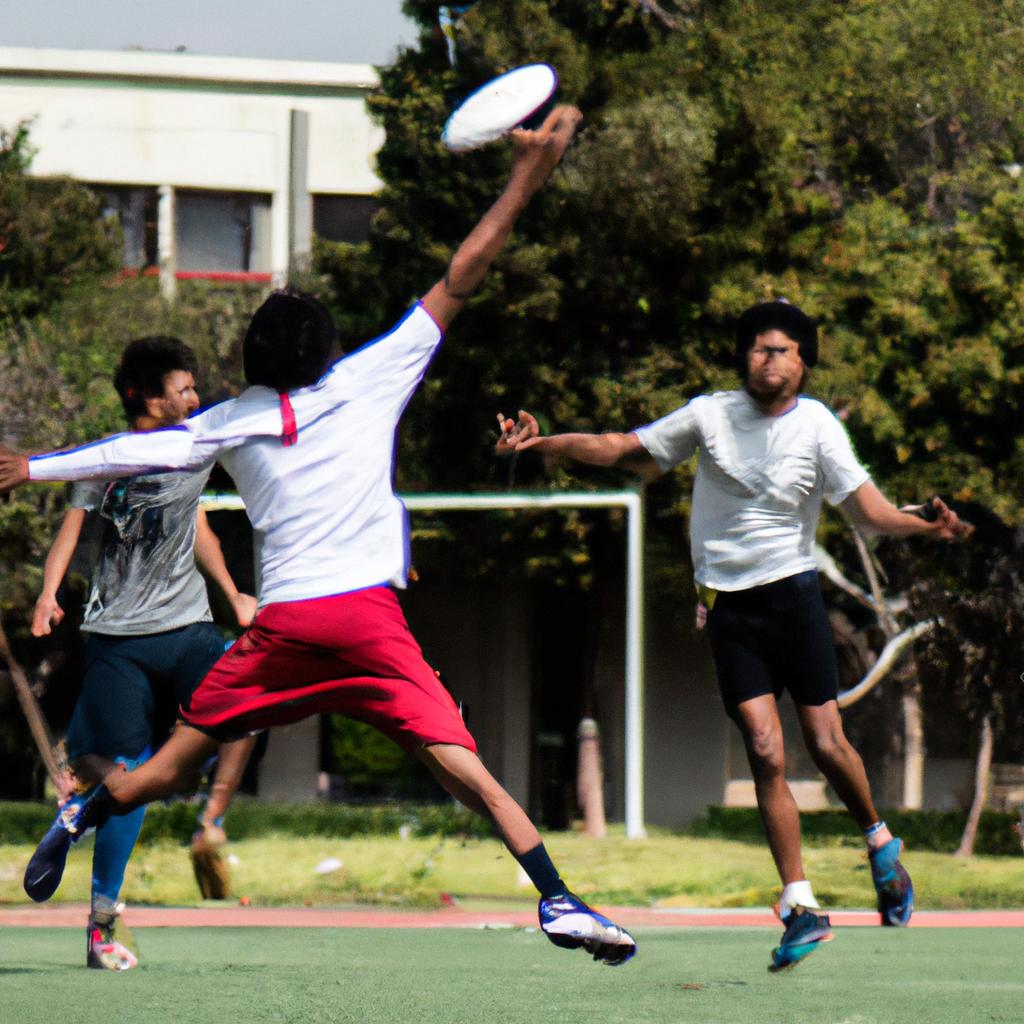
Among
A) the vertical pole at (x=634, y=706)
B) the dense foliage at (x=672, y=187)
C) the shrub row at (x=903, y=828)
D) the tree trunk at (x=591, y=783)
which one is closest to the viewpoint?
the vertical pole at (x=634, y=706)

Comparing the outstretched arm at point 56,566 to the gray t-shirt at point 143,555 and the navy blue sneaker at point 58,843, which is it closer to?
the gray t-shirt at point 143,555

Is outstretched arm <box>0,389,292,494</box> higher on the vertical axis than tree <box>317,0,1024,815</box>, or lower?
lower

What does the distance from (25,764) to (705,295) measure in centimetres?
1062

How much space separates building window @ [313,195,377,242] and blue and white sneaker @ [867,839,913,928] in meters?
25.7

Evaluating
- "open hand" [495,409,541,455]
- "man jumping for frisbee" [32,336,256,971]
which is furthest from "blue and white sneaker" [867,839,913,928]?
"man jumping for frisbee" [32,336,256,971]

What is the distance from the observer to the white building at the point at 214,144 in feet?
100

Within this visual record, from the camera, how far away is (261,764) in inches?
1061

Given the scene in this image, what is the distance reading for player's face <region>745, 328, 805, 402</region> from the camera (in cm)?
604

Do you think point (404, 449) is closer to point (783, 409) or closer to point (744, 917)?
point (744, 917)

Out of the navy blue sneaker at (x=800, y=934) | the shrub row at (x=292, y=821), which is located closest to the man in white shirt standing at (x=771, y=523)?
the navy blue sneaker at (x=800, y=934)

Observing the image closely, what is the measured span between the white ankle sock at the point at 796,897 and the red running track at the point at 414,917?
4.00 metres

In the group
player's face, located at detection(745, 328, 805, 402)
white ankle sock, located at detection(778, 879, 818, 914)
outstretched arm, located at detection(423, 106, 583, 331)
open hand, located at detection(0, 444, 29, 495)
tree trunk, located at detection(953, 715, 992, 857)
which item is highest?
outstretched arm, located at detection(423, 106, 583, 331)

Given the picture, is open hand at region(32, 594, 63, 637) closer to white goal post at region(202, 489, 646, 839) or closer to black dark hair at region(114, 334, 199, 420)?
black dark hair at region(114, 334, 199, 420)

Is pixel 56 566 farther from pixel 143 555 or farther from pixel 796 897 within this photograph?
pixel 796 897
